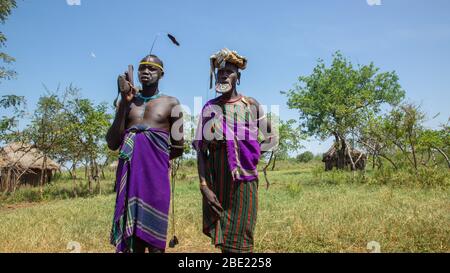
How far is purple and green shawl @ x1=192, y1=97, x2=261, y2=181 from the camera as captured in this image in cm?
271

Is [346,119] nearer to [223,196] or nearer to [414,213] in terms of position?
[414,213]

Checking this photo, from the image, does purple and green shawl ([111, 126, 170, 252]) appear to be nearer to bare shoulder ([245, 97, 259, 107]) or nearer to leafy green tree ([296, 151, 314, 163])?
bare shoulder ([245, 97, 259, 107])

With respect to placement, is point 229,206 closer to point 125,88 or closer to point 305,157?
point 125,88

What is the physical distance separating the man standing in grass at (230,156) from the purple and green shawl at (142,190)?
0.31 meters

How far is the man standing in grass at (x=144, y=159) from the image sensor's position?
2.56 m

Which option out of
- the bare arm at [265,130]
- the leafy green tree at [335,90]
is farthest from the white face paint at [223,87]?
the leafy green tree at [335,90]

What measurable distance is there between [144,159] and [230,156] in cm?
66

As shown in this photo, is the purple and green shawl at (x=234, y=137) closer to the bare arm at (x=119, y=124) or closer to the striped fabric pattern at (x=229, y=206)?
the striped fabric pattern at (x=229, y=206)

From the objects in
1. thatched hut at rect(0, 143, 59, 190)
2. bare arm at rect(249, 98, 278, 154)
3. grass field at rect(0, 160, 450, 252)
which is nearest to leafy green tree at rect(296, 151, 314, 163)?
thatched hut at rect(0, 143, 59, 190)

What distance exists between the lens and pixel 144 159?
2645mm

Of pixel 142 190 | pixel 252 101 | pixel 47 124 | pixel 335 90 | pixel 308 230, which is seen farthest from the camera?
pixel 335 90

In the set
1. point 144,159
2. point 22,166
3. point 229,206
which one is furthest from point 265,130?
point 22,166

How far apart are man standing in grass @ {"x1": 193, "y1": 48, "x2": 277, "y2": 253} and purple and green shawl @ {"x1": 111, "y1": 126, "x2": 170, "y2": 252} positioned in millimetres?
311

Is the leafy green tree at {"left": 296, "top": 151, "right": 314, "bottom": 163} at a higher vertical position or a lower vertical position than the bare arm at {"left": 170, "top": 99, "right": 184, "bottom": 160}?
lower
